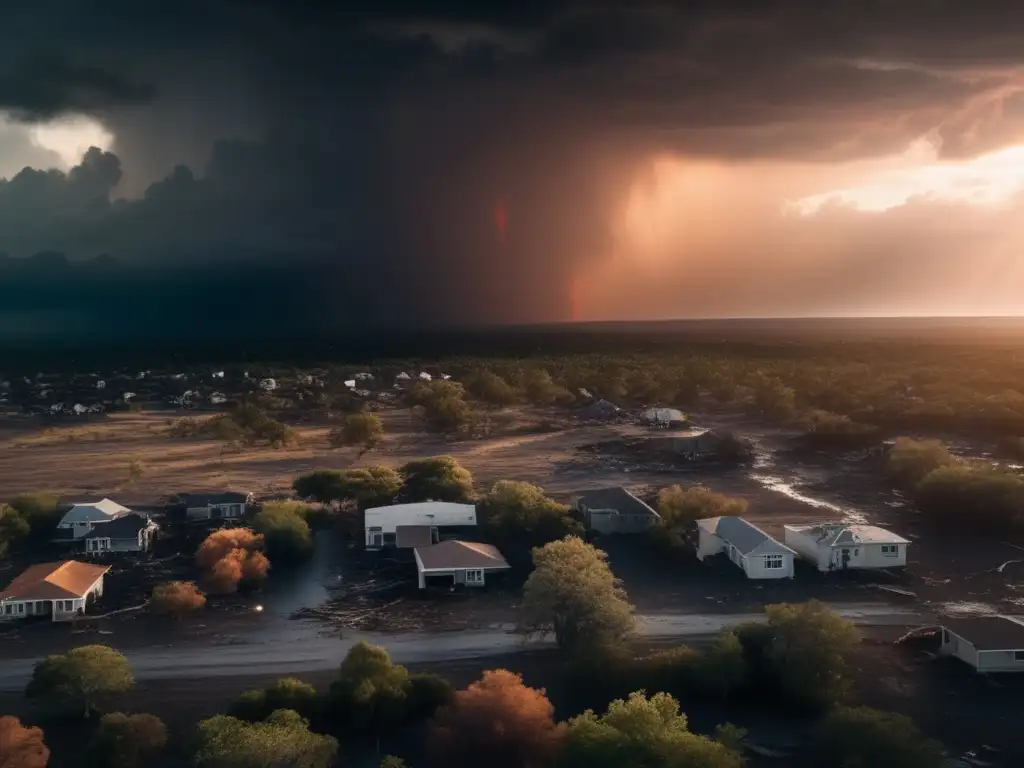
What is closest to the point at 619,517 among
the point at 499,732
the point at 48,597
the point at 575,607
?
the point at 575,607

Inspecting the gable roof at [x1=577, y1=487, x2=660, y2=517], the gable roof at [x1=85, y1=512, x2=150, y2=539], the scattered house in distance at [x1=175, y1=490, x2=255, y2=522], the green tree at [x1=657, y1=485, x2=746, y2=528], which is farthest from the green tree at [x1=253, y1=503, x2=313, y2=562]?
the green tree at [x1=657, y1=485, x2=746, y2=528]

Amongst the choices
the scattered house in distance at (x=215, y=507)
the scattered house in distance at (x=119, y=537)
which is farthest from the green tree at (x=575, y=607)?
the scattered house in distance at (x=215, y=507)

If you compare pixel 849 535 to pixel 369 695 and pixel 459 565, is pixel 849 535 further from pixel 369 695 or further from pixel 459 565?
pixel 369 695

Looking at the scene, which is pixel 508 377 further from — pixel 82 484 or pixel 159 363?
pixel 159 363

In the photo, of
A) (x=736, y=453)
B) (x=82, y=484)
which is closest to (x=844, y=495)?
(x=736, y=453)

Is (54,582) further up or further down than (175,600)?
further up

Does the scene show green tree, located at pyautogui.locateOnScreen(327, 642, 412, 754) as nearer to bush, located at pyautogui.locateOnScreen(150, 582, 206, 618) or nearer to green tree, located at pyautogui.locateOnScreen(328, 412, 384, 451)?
bush, located at pyautogui.locateOnScreen(150, 582, 206, 618)
